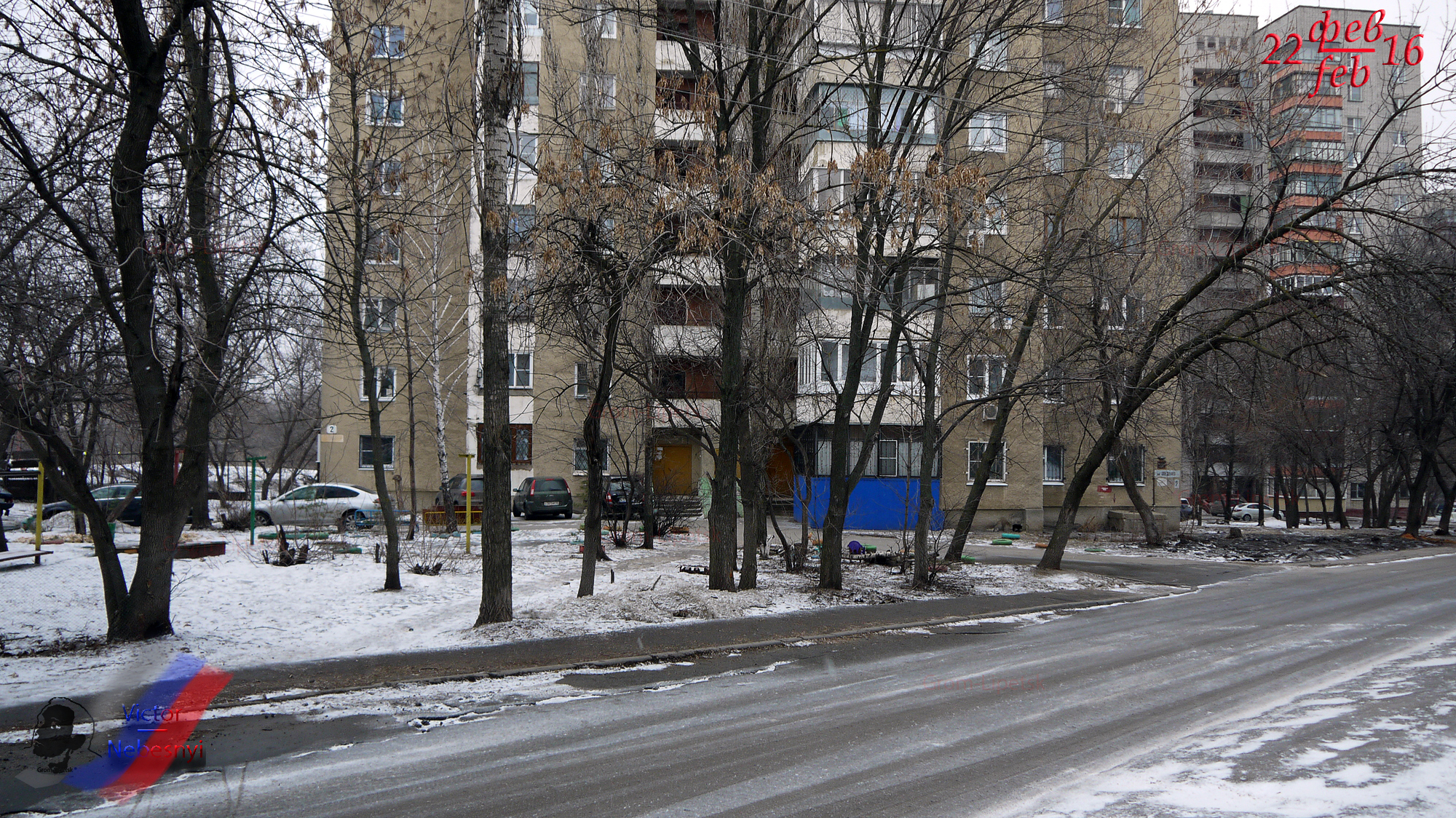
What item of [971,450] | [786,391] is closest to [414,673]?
[786,391]

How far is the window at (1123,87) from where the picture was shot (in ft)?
51.8

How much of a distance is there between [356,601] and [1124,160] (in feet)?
53.4

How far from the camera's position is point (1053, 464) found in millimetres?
34438

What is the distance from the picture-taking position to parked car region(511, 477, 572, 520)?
1300 inches

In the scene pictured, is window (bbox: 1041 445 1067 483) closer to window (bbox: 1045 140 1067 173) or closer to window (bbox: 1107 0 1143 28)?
window (bbox: 1045 140 1067 173)

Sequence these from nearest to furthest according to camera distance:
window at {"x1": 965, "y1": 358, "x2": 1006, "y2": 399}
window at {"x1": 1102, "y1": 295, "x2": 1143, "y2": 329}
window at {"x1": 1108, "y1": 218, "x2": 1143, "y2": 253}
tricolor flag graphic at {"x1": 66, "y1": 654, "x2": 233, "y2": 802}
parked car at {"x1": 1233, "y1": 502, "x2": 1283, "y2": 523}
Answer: tricolor flag graphic at {"x1": 66, "y1": 654, "x2": 233, "y2": 802}, window at {"x1": 1108, "y1": 218, "x2": 1143, "y2": 253}, window at {"x1": 965, "y1": 358, "x2": 1006, "y2": 399}, window at {"x1": 1102, "y1": 295, "x2": 1143, "y2": 329}, parked car at {"x1": 1233, "y1": 502, "x2": 1283, "y2": 523}

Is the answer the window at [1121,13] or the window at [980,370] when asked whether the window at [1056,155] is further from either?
the window at [980,370]

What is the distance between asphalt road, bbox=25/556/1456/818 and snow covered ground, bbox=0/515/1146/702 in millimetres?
2679

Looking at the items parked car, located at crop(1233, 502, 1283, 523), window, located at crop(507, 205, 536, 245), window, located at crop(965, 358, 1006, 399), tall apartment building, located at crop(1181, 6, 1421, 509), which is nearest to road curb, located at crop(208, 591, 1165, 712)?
window, located at crop(965, 358, 1006, 399)

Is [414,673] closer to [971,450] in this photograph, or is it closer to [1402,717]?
[1402,717]

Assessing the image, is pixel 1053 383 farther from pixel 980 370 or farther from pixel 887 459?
pixel 887 459

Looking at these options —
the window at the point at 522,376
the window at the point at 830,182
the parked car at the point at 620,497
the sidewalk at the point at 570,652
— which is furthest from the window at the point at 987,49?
the window at the point at 522,376

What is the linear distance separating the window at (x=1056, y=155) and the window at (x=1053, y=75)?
34.9 inches

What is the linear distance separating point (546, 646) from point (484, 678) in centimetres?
133
